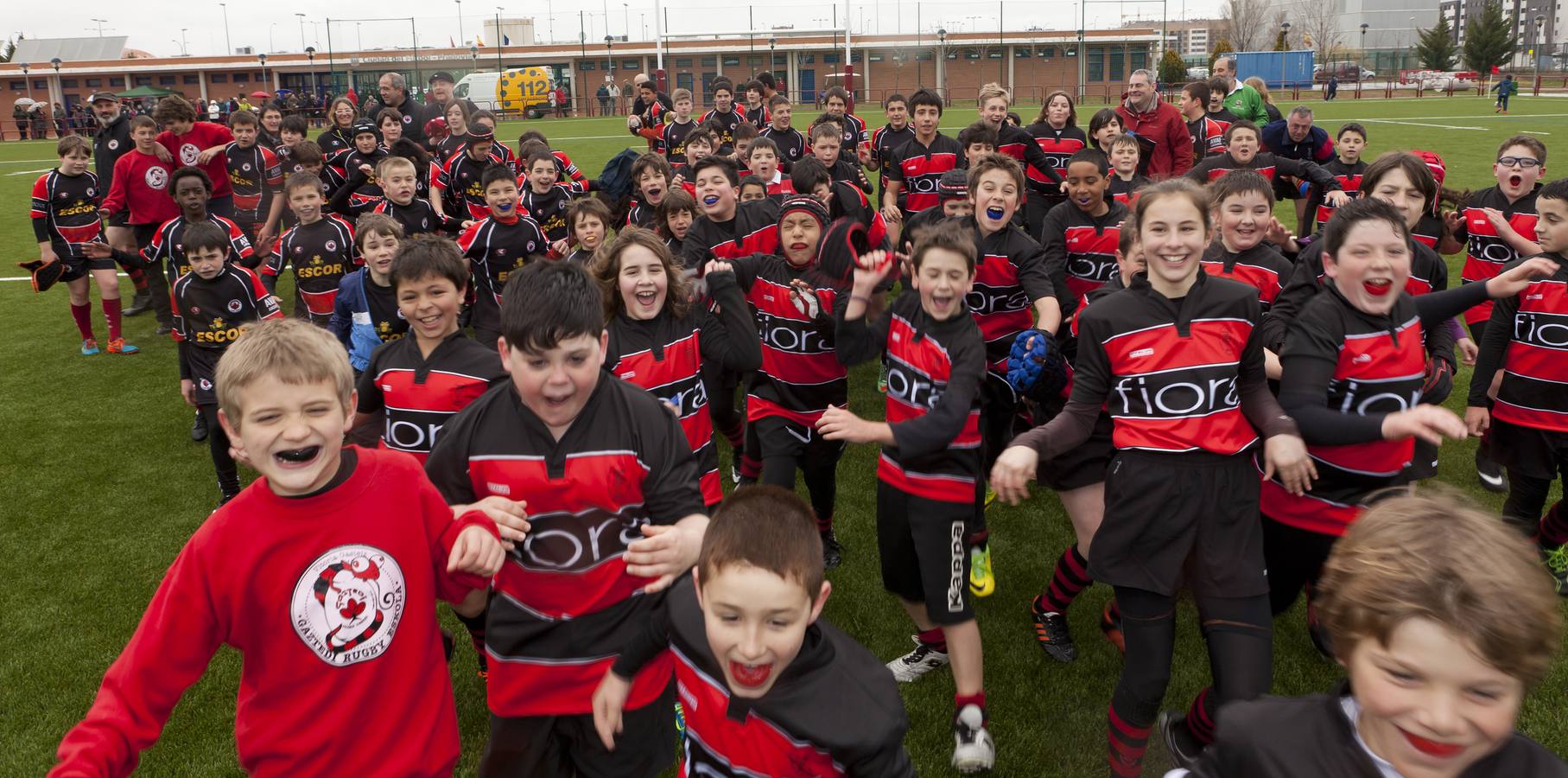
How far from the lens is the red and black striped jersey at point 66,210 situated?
30.9 feet

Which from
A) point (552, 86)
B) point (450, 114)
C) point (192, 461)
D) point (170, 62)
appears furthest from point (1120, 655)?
point (170, 62)

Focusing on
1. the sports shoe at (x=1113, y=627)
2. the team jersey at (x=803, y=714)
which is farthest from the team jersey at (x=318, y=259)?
the team jersey at (x=803, y=714)

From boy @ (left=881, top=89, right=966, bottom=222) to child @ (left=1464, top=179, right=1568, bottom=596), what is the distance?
4.98 meters

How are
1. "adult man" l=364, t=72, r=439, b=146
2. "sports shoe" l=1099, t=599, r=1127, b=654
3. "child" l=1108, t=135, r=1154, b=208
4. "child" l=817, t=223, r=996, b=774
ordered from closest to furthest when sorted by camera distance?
1. "child" l=817, t=223, r=996, b=774
2. "sports shoe" l=1099, t=599, r=1127, b=654
3. "child" l=1108, t=135, r=1154, b=208
4. "adult man" l=364, t=72, r=439, b=146

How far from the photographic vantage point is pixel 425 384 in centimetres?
368

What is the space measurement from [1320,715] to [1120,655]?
9.02ft

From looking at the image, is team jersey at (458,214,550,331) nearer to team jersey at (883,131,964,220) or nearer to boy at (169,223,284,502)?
boy at (169,223,284,502)

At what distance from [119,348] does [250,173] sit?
2400 mm

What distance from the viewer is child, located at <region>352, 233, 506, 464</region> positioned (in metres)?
3.67

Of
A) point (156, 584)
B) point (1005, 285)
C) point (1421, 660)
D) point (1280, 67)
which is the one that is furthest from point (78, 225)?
point (1280, 67)

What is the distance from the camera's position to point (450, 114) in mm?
10805

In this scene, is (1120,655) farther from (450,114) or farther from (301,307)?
(450,114)

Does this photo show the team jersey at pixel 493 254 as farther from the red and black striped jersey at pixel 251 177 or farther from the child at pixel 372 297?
the red and black striped jersey at pixel 251 177

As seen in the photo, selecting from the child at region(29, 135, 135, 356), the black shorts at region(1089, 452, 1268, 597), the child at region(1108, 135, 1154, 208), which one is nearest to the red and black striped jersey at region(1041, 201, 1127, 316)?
the child at region(1108, 135, 1154, 208)
